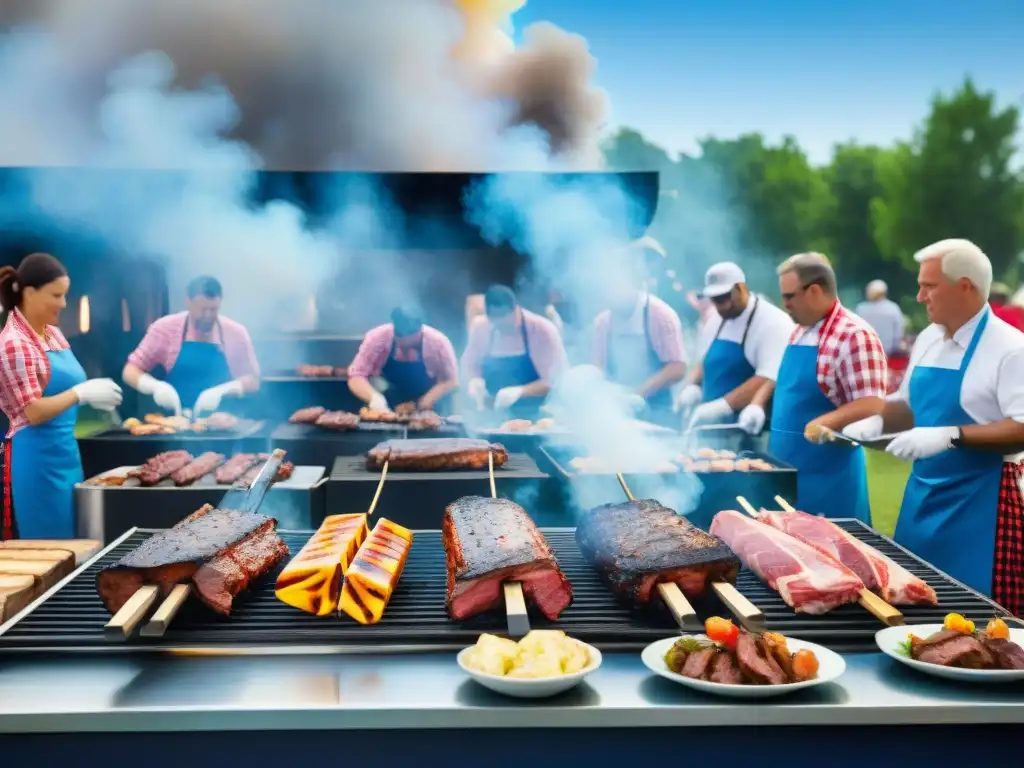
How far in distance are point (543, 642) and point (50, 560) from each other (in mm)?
1820

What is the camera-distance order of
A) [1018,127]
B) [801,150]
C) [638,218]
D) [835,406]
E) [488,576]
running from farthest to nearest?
[801,150]
[1018,127]
[638,218]
[835,406]
[488,576]

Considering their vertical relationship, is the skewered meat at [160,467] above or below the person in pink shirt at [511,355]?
below

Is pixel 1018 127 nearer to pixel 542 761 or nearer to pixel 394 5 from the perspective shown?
pixel 394 5

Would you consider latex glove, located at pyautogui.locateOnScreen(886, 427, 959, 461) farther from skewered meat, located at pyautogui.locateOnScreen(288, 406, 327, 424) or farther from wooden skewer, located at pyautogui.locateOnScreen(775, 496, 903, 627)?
skewered meat, located at pyautogui.locateOnScreen(288, 406, 327, 424)

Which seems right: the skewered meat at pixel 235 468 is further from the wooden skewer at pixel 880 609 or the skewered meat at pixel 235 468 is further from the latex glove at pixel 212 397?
the wooden skewer at pixel 880 609

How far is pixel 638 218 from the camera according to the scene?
714 centimetres

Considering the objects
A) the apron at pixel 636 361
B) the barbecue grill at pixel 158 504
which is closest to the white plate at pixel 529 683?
the barbecue grill at pixel 158 504

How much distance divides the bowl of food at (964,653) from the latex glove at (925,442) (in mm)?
2047

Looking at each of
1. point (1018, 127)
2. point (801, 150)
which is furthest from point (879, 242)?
point (801, 150)

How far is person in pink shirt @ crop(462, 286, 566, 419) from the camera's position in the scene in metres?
7.58

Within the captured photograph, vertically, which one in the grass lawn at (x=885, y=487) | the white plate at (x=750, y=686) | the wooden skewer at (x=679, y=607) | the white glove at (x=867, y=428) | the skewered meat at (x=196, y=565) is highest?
the white glove at (x=867, y=428)

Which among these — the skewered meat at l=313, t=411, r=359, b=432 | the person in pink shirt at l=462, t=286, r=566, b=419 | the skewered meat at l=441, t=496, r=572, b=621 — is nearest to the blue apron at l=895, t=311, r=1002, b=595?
the skewered meat at l=441, t=496, r=572, b=621

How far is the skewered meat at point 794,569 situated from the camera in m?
2.46

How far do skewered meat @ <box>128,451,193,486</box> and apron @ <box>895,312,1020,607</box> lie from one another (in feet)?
13.0
